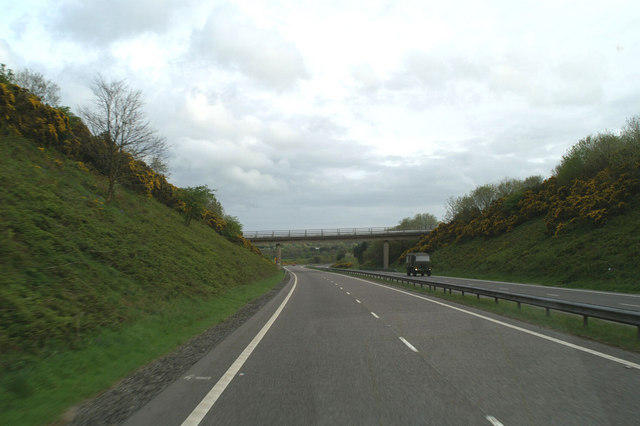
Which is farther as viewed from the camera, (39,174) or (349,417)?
(39,174)

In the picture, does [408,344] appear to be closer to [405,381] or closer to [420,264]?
[405,381]

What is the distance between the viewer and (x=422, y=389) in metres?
6.02

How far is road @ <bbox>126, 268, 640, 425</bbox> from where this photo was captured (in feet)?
16.4

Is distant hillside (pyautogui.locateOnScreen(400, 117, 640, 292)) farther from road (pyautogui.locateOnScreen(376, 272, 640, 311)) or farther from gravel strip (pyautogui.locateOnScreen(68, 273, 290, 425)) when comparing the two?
gravel strip (pyautogui.locateOnScreen(68, 273, 290, 425))

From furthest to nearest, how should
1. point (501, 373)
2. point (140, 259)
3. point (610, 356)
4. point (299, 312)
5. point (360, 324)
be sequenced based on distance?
point (140, 259) < point (299, 312) < point (360, 324) < point (610, 356) < point (501, 373)

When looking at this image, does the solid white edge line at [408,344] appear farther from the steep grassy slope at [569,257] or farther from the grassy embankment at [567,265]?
the steep grassy slope at [569,257]

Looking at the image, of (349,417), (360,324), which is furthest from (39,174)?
(349,417)

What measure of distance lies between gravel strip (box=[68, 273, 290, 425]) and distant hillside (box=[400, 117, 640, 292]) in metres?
27.6

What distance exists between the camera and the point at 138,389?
625cm

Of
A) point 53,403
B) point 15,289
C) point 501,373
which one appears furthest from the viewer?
point 15,289

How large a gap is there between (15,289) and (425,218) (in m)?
107

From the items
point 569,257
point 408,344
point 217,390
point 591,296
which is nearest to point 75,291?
point 217,390

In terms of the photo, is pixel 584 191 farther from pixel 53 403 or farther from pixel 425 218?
pixel 425 218

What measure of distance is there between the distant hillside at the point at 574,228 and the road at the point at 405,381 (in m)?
22.8
